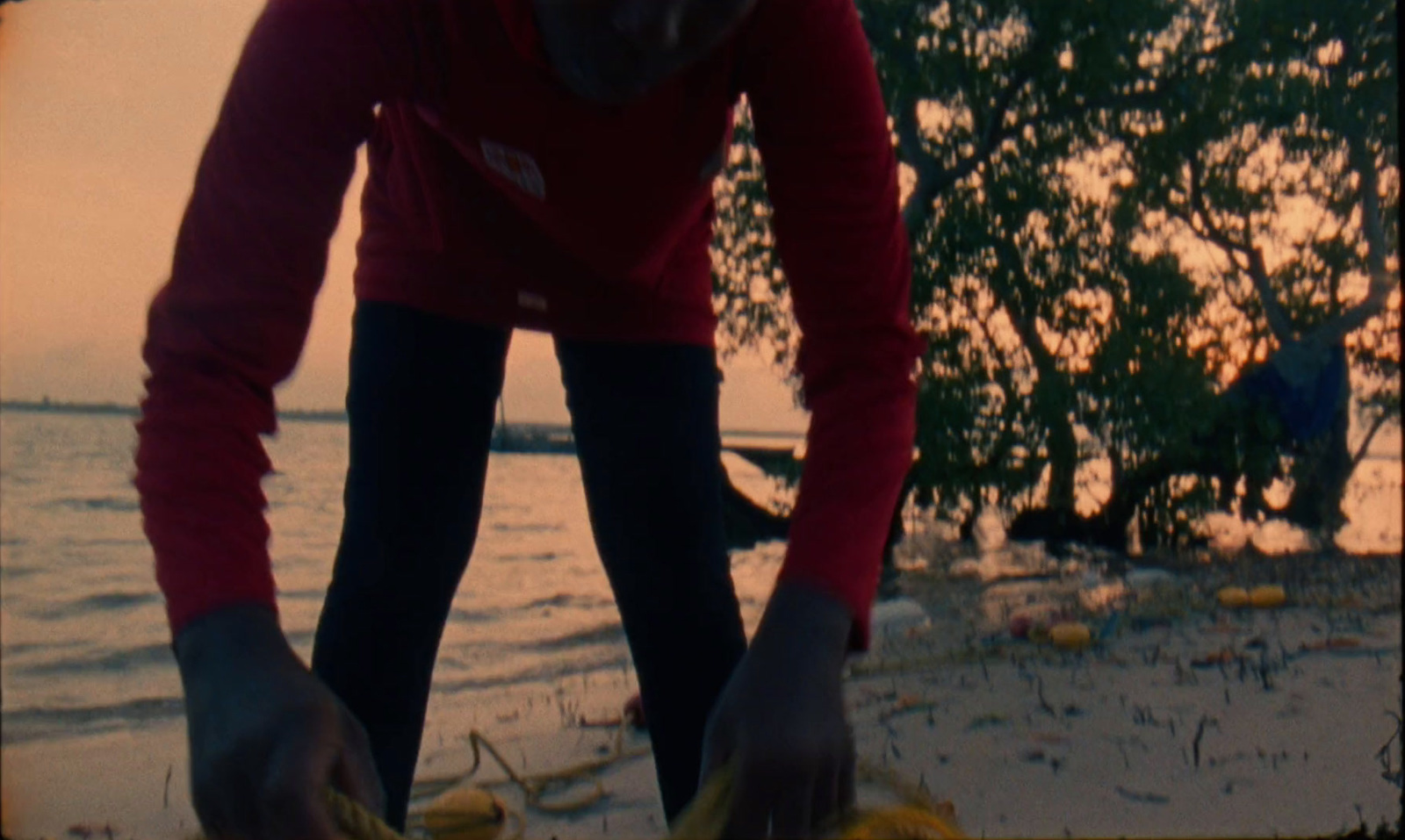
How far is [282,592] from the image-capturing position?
6844mm

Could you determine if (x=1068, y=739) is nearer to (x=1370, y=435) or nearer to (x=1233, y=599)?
(x=1233, y=599)

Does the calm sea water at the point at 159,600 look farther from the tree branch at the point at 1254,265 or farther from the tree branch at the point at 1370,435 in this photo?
the tree branch at the point at 1370,435

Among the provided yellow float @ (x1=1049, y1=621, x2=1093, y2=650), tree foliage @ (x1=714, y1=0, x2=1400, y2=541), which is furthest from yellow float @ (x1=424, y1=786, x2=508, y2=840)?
tree foliage @ (x1=714, y1=0, x2=1400, y2=541)

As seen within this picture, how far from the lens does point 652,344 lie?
1.61 m

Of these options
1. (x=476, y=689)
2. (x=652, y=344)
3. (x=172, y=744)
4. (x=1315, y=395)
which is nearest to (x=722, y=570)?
(x=652, y=344)

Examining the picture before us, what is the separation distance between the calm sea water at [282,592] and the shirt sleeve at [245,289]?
4.0 inches

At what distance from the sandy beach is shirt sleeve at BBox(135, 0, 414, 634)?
137 centimetres

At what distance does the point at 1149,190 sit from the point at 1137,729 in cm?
656

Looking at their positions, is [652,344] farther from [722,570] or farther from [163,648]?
[163,648]

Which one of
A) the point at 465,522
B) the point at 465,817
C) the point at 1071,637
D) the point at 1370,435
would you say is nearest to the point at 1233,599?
the point at 1071,637

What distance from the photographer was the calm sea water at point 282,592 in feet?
15.8

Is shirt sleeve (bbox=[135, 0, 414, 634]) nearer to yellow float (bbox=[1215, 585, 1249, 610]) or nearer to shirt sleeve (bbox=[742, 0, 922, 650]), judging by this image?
shirt sleeve (bbox=[742, 0, 922, 650])

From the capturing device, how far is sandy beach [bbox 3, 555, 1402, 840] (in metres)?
2.57

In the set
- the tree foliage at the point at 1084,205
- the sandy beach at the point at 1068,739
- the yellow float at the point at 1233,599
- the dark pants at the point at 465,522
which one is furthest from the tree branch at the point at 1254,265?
the dark pants at the point at 465,522
